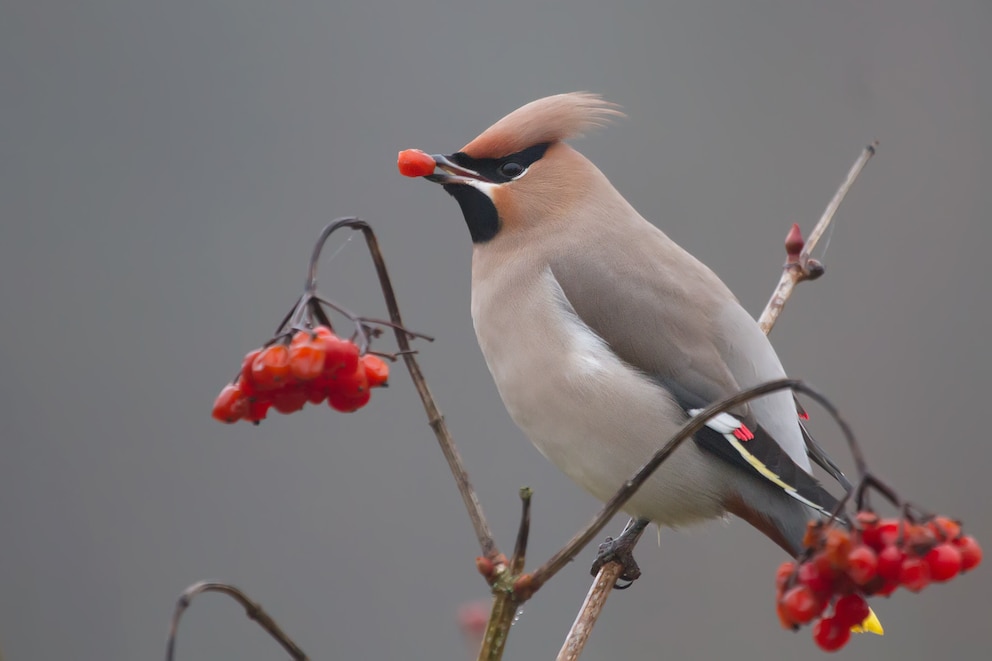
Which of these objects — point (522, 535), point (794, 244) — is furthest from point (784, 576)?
point (794, 244)

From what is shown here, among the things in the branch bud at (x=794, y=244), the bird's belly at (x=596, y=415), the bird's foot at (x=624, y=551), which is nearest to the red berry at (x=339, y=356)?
the bird's belly at (x=596, y=415)

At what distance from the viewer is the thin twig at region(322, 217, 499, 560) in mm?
1548

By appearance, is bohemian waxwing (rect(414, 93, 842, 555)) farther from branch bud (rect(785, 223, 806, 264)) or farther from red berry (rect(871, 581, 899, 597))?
red berry (rect(871, 581, 899, 597))

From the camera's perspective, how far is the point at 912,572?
1180 millimetres

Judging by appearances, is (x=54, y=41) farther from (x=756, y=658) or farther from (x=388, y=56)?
(x=756, y=658)

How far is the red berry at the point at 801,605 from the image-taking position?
1192mm

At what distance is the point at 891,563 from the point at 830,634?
15 cm

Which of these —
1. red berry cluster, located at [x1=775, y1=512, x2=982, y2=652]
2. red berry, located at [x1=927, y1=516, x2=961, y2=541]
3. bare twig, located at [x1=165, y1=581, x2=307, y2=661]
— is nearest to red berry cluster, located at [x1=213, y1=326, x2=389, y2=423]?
bare twig, located at [x1=165, y1=581, x2=307, y2=661]

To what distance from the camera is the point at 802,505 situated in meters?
2.30

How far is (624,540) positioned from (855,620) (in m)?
1.38

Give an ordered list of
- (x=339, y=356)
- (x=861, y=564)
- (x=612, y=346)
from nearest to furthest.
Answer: (x=861, y=564), (x=339, y=356), (x=612, y=346)

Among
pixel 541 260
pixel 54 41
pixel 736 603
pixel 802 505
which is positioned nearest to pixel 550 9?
pixel 54 41

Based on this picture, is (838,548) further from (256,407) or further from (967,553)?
(256,407)

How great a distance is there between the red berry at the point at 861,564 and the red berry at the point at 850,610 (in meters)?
0.08
